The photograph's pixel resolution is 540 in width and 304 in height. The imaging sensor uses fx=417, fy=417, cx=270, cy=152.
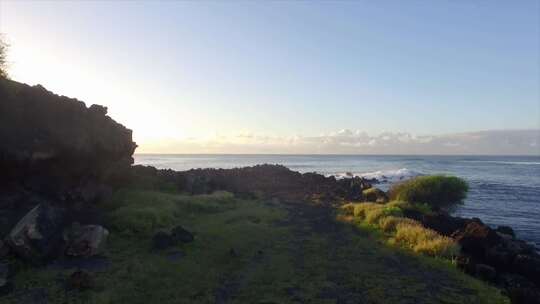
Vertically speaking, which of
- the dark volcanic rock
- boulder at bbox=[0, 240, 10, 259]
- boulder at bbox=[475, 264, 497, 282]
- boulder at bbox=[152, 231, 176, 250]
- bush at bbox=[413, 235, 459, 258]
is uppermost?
the dark volcanic rock

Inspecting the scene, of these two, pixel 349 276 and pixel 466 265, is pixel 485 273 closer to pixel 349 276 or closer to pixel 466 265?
pixel 466 265

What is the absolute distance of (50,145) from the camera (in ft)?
68.1

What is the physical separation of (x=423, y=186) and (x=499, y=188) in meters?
27.1

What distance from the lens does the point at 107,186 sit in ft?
82.6

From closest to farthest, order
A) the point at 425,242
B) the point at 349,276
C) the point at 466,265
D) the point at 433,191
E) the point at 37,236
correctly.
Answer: the point at 349,276 → the point at 37,236 → the point at 466,265 → the point at 425,242 → the point at 433,191

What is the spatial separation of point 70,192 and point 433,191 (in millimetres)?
29384

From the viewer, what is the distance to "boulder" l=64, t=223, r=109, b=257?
16156 mm

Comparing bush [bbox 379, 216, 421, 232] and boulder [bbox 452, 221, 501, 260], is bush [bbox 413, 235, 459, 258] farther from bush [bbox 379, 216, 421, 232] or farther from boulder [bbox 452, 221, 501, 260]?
bush [bbox 379, 216, 421, 232]

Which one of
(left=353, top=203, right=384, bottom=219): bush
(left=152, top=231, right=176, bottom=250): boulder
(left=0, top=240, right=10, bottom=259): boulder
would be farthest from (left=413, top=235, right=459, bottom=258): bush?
(left=0, top=240, right=10, bottom=259): boulder

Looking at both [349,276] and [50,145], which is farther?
[50,145]

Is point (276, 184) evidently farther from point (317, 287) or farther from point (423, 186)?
point (317, 287)

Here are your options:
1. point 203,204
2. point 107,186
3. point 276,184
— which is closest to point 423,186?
point 276,184

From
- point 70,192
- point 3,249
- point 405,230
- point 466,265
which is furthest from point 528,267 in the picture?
point 70,192

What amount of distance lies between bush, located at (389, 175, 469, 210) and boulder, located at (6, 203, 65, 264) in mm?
28017
